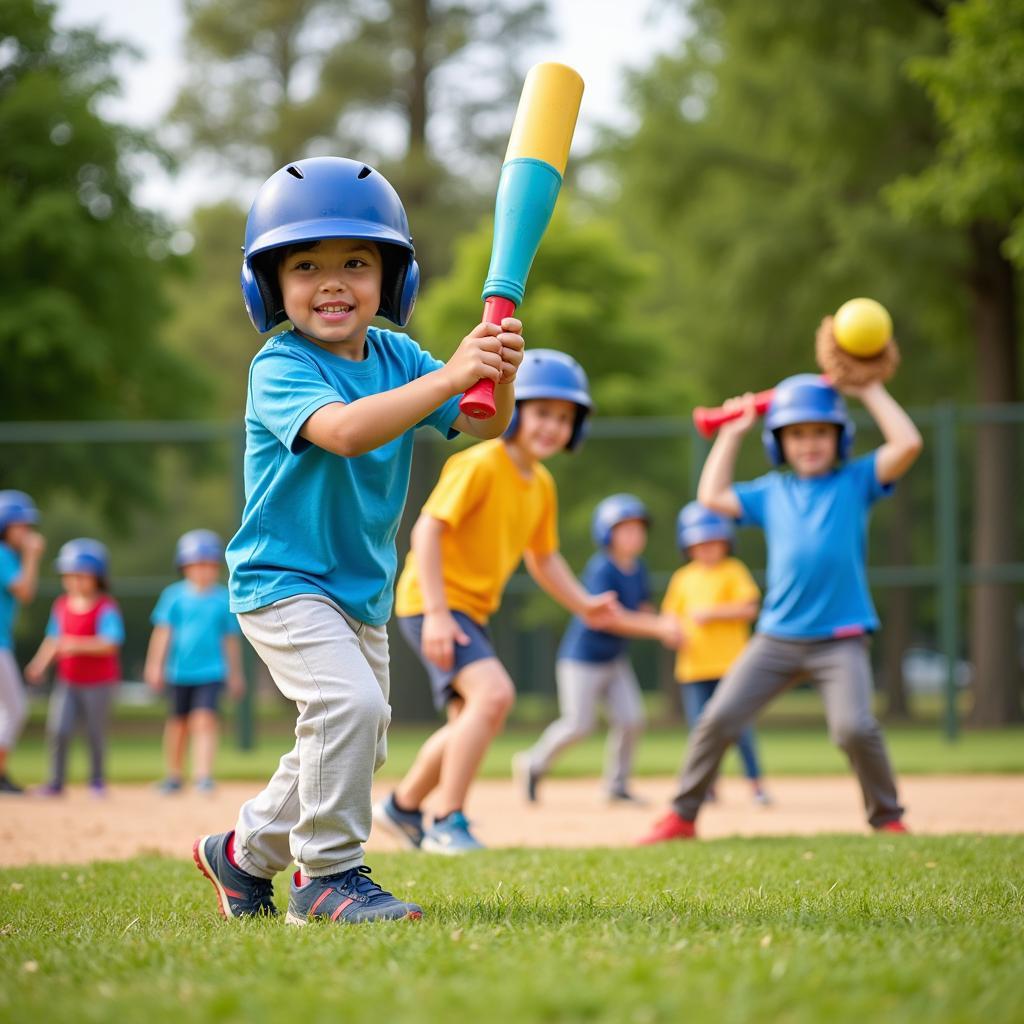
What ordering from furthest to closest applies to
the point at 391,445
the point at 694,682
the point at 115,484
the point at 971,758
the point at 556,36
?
the point at 556,36 < the point at 115,484 < the point at 971,758 < the point at 694,682 < the point at 391,445

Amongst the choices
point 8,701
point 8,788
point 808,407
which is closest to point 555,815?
point 808,407

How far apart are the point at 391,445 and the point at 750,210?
763 inches

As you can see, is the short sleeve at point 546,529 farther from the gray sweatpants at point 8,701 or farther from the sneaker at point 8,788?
the sneaker at point 8,788

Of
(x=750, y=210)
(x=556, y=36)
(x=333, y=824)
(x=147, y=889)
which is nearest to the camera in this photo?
(x=333, y=824)

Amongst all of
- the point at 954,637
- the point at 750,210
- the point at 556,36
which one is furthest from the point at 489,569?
the point at 556,36

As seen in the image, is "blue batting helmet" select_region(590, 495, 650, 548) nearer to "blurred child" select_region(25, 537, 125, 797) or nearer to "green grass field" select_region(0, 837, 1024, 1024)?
"blurred child" select_region(25, 537, 125, 797)

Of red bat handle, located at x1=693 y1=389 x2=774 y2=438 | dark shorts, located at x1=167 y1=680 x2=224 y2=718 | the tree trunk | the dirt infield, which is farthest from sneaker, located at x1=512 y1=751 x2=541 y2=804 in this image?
the tree trunk

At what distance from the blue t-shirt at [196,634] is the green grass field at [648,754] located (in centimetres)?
132

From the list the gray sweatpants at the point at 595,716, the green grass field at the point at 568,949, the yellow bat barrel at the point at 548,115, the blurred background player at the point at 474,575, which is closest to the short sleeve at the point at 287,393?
the yellow bat barrel at the point at 548,115

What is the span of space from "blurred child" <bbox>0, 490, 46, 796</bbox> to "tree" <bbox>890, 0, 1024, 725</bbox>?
10.3 m

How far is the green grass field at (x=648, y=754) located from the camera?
39.4ft

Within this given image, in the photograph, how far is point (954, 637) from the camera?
1426cm

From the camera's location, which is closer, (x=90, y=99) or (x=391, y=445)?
(x=391, y=445)

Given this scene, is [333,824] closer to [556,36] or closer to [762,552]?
[762,552]
